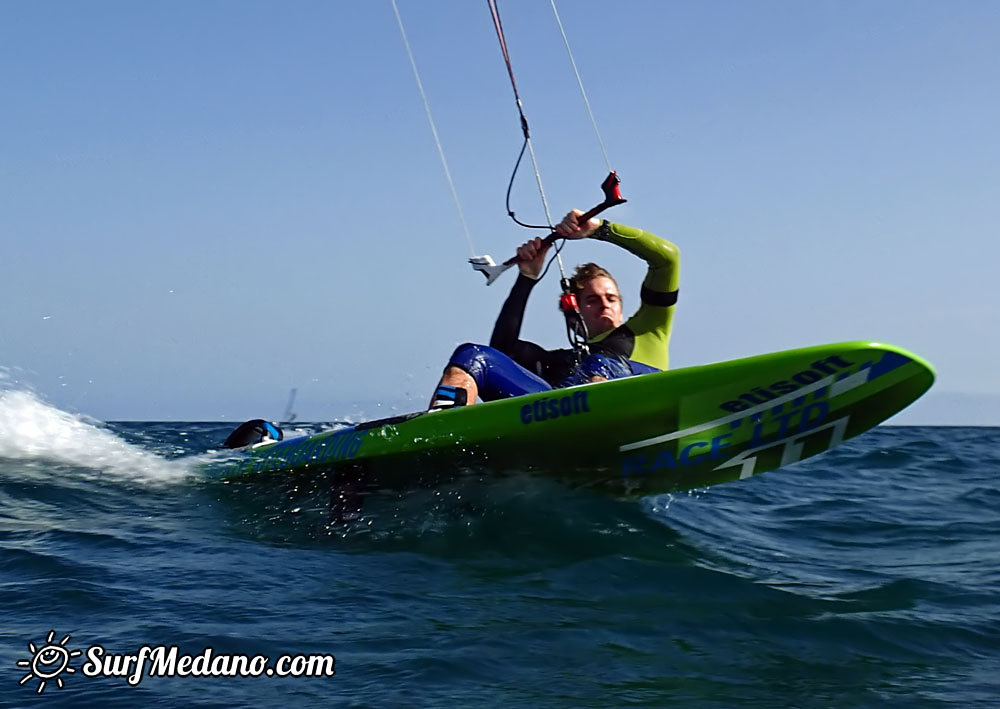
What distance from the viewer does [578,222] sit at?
5.11 metres

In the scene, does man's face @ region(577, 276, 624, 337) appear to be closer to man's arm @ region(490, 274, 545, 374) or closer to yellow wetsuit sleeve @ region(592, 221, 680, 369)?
yellow wetsuit sleeve @ region(592, 221, 680, 369)

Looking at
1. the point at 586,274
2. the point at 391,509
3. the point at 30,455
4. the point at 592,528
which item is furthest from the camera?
the point at 30,455

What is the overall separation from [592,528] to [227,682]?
246 centimetres

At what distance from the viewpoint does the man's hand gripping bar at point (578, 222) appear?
482 cm

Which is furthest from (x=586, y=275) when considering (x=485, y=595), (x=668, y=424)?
(x=485, y=595)

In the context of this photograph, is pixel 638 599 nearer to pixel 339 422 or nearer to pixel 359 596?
pixel 359 596

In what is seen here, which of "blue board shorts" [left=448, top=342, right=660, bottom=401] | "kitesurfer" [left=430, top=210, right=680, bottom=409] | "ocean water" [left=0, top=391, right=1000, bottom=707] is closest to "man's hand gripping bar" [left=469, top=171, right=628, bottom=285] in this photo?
"kitesurfer" [left=430, top=210, right=680, bottom=409]

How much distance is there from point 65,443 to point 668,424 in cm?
504

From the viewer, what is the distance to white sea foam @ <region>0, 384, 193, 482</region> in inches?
258

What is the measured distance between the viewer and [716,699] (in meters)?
2.54

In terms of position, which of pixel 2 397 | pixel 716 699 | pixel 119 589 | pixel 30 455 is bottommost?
pixel 716 699

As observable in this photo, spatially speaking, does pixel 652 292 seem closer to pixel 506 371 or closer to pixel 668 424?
pixel 506 371

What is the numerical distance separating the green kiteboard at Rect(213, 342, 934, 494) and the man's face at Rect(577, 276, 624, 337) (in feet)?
3.54

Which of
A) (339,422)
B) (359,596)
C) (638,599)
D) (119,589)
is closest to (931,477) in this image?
(339,422)
